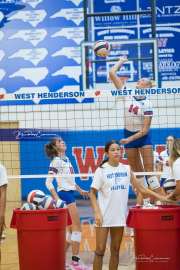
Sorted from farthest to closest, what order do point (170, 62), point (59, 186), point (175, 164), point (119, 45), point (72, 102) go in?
point (170, 62), point (119, 45), point (72, 102), point (59, 186), point (175, 164)

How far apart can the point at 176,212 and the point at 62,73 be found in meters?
12.2

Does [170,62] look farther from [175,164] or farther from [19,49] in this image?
[175,164]

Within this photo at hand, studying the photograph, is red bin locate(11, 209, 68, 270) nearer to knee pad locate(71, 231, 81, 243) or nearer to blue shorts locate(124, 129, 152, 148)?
knee pad locate(71, 231, 81, 243)

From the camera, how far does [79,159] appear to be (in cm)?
1739

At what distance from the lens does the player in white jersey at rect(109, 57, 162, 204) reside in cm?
1084

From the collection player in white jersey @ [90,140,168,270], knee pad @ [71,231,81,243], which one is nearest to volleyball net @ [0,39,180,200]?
knee pad @ [71,231,81,243]

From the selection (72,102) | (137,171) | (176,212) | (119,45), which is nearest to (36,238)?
(176,212)

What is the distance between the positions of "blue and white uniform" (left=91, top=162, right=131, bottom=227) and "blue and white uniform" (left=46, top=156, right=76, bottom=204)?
165 cm

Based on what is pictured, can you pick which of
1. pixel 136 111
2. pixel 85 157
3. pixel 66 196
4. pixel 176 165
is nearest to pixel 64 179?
pixel 66 196

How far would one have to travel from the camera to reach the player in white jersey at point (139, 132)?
35.6 ft

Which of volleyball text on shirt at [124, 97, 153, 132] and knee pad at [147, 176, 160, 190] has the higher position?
volleyball text on shirt at [124, 97, 153, 132]

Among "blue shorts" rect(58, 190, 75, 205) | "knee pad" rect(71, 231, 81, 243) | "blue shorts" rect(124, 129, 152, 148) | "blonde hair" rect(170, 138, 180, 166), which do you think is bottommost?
"knee pad" rect(71, 231, 81, 243)

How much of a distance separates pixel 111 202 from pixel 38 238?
2.98 feet

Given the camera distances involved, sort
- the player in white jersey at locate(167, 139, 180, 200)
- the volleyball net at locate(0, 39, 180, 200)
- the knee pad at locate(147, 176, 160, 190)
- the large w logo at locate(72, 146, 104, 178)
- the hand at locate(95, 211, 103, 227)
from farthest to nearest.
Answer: the large w logo at locate(72, 146, 104, 178)
the volleyball net at locate(0, 39, 180, 200)
the knee pad at locate(147, 176, 160, 190)
the hand at locate(95, 211, 103, 227)
the player in white jersey at locate(167, 139, 180, 200)
